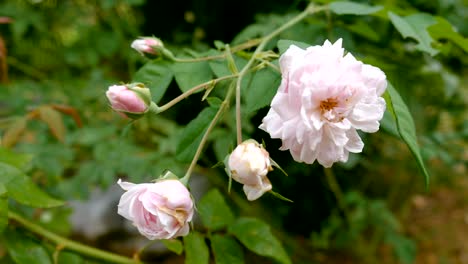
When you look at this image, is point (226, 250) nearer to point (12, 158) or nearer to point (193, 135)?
point (193, 135)

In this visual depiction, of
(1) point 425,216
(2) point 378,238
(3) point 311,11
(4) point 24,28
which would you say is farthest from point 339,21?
(1) point 425,216

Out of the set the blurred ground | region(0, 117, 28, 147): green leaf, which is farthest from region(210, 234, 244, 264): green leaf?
the blurred ground

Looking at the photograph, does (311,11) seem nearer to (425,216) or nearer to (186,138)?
(186,138)

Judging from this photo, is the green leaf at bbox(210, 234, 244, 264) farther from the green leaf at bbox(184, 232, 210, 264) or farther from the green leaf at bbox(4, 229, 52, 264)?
the green leaf at bbox(4, 229, 52, 264)

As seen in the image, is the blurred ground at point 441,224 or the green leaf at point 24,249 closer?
the green leaf at point 24,249

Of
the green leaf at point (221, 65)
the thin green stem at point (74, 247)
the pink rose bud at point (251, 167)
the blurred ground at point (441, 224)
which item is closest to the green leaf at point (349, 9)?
the green leaf at point (221, 65)

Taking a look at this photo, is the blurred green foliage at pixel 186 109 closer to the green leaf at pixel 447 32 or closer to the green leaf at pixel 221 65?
the green leaf at pixel 447 32

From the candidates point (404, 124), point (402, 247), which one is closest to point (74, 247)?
point (404, 124)
